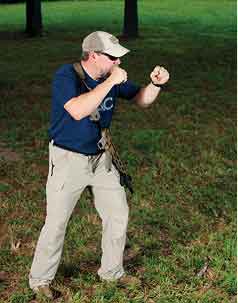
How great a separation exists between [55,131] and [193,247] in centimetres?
225

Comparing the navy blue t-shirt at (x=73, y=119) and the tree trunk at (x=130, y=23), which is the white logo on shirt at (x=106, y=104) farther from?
the tree trunk at (x=130, y=23)

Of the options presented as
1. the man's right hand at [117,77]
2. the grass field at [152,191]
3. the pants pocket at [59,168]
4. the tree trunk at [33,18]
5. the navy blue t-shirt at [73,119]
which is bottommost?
the tree trunk at [33,18]

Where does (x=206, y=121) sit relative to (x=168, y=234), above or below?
below

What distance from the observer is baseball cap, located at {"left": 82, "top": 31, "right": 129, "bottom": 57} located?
197 inches

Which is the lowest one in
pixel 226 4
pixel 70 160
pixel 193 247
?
pixel 226 4

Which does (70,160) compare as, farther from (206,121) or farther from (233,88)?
(233,88)

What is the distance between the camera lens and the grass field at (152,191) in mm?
6066

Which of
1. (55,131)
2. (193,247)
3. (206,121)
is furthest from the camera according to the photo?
(206,121)

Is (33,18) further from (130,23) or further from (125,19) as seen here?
(130,23)

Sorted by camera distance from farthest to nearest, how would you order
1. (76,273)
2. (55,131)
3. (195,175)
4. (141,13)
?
(141,13), (195,175), (76,273), (55,131)

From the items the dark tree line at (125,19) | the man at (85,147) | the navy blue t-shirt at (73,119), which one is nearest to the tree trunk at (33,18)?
the dark tree line at (125,19)

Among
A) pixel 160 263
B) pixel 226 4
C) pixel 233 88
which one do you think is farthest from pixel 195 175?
pixel 226 4

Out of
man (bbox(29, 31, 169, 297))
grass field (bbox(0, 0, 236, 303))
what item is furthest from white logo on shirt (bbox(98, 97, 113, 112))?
grass field (bbox(0, 0, 236, 303))

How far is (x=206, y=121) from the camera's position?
12.7 metres
